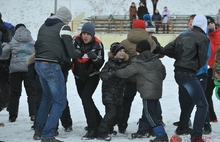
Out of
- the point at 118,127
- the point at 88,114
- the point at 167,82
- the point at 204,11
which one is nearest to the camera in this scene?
the point at 88,114

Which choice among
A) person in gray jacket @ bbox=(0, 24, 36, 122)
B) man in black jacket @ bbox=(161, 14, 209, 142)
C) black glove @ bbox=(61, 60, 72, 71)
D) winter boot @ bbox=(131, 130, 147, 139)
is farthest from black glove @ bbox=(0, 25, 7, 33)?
man in black jacket @ bbox=(161, 14, 209, 142)

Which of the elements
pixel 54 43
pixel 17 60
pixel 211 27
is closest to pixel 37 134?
pixel 54 43

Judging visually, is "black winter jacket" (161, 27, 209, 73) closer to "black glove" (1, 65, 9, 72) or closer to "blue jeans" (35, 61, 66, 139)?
"blue jeans" (35, 61, 66, 139)

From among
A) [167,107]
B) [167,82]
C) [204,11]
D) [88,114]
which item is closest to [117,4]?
[204,11]

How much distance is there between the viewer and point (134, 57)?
5.99m

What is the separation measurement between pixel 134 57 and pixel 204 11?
26.9 m

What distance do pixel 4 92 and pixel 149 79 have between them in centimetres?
271

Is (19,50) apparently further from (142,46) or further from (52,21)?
(142,46)

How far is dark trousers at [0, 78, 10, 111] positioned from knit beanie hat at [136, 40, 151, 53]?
8.39ft

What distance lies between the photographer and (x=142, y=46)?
5.55m

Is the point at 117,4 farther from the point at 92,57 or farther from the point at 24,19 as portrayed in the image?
the point at 92,57

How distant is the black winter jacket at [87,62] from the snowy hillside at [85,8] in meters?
26.0

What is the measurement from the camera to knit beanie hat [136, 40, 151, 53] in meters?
5.54

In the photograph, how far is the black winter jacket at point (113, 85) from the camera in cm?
566
